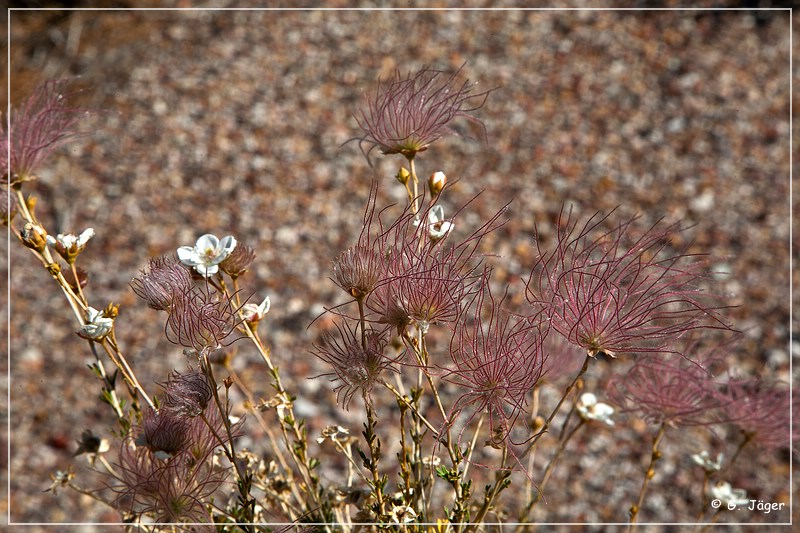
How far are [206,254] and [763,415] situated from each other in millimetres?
703

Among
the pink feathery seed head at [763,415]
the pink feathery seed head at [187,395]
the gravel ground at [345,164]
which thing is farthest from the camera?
the gravel ground at [345,164]

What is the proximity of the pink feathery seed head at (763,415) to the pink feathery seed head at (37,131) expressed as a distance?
0.86 m

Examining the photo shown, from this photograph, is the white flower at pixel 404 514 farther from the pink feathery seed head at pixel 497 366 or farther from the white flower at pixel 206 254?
the white flower at pixel 206 254

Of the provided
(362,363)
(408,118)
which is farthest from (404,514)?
(408,118)

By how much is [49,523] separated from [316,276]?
1.13m

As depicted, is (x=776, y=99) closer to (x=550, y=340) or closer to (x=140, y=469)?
(x=550, y=340)

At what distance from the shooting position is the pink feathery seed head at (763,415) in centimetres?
94

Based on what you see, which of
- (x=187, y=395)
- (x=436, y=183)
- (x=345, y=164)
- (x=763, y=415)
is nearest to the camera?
(x=187, y=395)

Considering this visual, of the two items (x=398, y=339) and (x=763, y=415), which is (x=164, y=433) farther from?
(x=763, y=415)

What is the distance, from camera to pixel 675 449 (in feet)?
7.36

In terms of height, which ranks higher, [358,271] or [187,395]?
[358,271]

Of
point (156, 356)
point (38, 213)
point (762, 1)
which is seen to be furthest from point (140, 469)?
point (762, 1)

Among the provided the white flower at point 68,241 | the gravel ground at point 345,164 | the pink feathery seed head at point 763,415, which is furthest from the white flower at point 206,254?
the gravel ground at point 345,164

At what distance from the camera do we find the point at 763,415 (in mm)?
950
